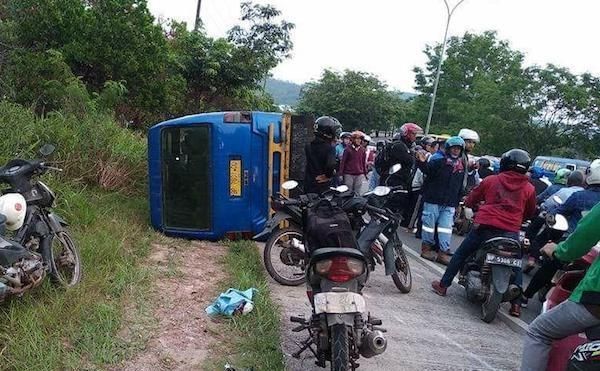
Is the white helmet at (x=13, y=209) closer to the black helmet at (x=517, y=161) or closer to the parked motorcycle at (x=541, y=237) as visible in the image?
the black helmet at (x=517, y=161)

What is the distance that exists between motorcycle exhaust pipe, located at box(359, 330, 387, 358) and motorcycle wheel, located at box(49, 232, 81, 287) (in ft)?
7.58

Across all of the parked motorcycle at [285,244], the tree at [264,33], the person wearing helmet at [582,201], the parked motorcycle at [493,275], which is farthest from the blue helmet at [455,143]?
the tree at [264,33]

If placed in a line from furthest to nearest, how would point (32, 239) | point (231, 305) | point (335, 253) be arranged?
point (231, 305)
point (32, 239)
point (335, 253)

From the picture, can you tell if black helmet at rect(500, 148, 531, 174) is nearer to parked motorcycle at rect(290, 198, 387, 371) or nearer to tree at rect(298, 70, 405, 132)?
parked motorcycle at rect(290, 198, 387, 371)

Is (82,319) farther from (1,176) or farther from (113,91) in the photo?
(113,91)

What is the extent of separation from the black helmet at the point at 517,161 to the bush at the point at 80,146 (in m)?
5.00

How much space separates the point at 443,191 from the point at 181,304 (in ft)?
12.2

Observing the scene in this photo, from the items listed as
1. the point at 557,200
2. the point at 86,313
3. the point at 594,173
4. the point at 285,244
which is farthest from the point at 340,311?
the point at 557,200

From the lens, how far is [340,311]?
2883 mm

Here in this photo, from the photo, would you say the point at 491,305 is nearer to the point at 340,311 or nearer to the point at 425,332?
the point at 425,332

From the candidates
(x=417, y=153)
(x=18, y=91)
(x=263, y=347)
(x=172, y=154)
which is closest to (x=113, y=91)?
(x=18, y=91)

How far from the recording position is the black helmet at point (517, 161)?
473 centimetres

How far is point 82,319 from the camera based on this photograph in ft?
11.5

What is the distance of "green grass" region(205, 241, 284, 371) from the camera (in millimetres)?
3326
